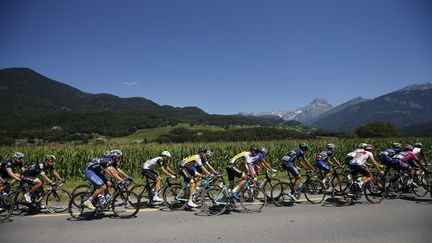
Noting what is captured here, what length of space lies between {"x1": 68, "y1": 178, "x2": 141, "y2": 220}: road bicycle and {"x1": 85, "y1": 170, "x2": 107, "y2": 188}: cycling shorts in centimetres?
36

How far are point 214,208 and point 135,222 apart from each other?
2581mm

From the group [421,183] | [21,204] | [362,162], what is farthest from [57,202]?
[421,183]

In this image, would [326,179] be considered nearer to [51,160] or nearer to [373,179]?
[373,179]

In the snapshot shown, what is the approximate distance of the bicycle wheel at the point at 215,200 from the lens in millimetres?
9062

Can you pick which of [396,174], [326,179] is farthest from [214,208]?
[396,174]

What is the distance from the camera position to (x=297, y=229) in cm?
736

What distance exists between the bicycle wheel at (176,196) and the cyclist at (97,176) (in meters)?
2.12

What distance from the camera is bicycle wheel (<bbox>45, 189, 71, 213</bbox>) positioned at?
30.9 feet

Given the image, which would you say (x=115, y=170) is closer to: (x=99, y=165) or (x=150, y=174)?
(x=99, y=165)

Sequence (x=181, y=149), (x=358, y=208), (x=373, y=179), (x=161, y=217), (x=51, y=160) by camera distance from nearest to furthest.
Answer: (x=161, y=217), (x=358, y=208), (x=51, y=160), (x=373, y=179), (x=181, y=149)

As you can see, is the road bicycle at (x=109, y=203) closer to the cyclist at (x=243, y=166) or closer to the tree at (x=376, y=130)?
the cyclist at (x=243, y=166)

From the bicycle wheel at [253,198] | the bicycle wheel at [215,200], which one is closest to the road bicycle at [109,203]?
the bicycle wheel at [215,200]

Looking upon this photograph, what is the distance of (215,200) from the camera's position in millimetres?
9234

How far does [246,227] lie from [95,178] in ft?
15.4
